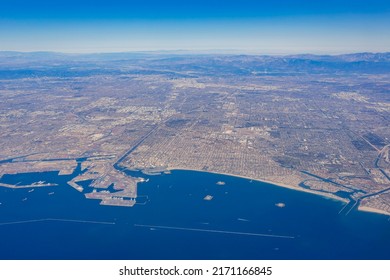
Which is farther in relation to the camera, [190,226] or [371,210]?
[371,210]

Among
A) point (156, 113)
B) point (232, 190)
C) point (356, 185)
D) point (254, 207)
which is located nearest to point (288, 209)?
point (254, 207)

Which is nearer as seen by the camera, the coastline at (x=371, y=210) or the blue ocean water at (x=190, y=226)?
the blue ocean water at (x=190, y=226)

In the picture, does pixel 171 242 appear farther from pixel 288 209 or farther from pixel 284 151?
pixel 284 151

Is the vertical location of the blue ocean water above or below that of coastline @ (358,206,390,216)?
below

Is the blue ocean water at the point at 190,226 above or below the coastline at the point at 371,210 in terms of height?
below

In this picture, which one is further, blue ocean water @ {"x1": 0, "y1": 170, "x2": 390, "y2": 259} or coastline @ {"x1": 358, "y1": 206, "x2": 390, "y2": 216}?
coastline @ {"x1": 358, "y1": 206, "x2": 390, "y2": 216}

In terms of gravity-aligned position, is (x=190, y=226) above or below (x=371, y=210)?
below

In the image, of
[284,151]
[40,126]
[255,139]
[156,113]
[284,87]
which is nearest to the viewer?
[284,151]

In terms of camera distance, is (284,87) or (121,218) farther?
(284,87)
